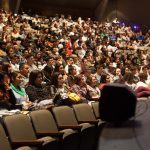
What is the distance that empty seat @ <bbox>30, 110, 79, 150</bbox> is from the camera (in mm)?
3650

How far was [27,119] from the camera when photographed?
11.6 feet

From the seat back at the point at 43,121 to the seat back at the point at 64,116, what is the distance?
0.48 feet

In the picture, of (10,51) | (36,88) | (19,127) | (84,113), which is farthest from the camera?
(10,51)

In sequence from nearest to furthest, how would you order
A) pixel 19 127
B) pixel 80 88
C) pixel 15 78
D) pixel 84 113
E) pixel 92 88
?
pixel 19 127 → pixel 84 113 → pixel 15 78 → pixel 80 88 → pixel 92 88

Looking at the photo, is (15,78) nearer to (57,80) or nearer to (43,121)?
(57,80)

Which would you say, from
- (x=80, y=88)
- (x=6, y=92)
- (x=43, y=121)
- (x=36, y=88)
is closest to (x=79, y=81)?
(x=80, y=88)

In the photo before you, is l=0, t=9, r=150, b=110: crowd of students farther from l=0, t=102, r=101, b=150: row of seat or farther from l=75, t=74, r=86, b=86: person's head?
l=0, t=102, r=101, b=150: row of seat

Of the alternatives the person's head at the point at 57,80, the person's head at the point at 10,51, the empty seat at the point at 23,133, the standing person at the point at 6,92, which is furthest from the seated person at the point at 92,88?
the empty seat at the point at 23,133

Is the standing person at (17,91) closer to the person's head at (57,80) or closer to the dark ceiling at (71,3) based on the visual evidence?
the person's head at (57,80)

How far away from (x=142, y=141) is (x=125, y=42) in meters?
15.9

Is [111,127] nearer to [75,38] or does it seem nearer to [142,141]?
[142,141]

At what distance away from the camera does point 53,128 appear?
12.8 ft

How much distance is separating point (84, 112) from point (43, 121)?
0.98 m

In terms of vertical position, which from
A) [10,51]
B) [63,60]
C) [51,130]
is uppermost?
[10,51]
